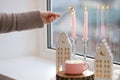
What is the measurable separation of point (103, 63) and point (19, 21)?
40 cm

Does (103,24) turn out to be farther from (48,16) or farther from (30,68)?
(30,68)

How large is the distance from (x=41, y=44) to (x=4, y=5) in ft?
1.16

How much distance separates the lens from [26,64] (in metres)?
1.53

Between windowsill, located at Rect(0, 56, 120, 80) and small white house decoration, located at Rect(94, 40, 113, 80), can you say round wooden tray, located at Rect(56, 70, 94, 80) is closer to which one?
small white house decoration, located at Rect(94, 40, 113, 80)

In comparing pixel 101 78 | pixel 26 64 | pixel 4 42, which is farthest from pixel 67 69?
pixel 4 42

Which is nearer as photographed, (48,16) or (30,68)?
(48,16)

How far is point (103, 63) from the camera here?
976 mm

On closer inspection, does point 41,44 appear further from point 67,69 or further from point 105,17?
point 67,69

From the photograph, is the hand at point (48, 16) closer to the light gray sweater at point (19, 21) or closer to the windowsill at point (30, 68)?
the light gray sweater at point (19, 21)

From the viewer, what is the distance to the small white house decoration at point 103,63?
968mm

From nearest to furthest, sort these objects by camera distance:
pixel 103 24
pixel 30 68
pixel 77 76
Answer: pixel 77 76, pixel 103 24, pixel 30 68

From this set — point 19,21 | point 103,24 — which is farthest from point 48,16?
point 103,24

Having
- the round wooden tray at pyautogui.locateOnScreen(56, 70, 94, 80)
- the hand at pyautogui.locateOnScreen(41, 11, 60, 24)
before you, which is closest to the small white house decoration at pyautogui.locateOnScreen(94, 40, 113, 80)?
the round wooden tray at pyautogui.locateOnScreen(56, 70, 94, 80)

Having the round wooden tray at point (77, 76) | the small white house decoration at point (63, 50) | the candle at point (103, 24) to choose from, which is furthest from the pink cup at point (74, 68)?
the candle at point (103, 24)
